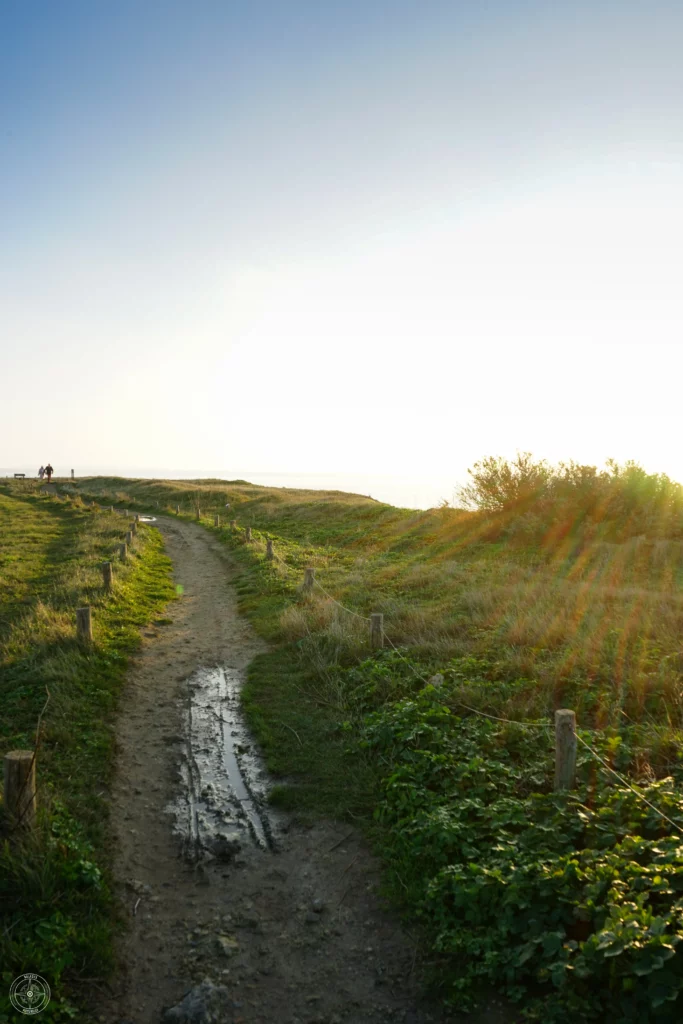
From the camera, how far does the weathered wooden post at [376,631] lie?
11414 mm

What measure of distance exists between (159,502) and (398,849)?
155ft

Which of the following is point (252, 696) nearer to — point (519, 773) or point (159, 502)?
point (519, 773)

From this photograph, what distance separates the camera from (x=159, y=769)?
8.01 m

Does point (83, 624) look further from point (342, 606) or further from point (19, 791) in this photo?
point (19, 791)

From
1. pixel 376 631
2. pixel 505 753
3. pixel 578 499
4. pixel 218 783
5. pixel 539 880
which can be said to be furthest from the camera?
pixel 578 499

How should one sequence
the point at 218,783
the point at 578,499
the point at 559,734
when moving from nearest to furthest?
the point at 559,734 < the point at 218,783 < the point at 578,499

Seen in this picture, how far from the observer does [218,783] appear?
7746 millimetres

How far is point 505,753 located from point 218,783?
3.62m

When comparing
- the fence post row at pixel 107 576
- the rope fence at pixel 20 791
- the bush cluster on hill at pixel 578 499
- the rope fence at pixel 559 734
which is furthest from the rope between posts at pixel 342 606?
the bush cluster on hill at pixel 578 499

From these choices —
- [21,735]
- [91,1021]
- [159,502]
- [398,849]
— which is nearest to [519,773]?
[398,849]

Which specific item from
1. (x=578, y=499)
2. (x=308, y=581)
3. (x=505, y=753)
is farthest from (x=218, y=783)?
(x=578, y=499)

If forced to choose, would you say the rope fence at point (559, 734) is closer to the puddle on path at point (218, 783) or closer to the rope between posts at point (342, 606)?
the rope between posts at point (342, 606)

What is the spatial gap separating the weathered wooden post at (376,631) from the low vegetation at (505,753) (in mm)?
227

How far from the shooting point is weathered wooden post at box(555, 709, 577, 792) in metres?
6.05
